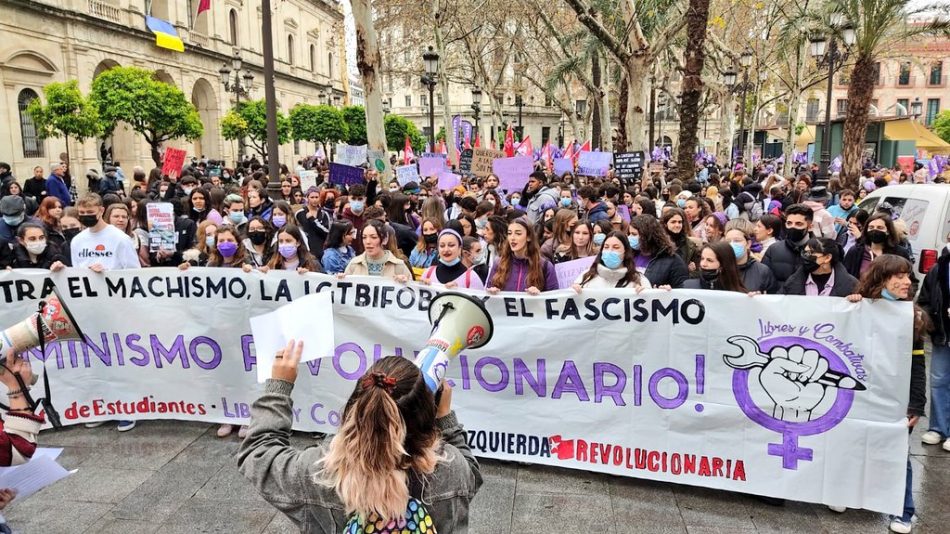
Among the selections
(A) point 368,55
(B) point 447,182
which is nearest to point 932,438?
(B) point 447,182

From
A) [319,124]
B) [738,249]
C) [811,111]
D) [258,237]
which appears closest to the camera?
[738,249]

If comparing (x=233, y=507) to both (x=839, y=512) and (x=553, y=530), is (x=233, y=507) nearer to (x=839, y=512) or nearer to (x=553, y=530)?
(x=553, y=530)

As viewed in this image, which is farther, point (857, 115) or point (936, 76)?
point (936, 76)

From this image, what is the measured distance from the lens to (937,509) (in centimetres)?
409

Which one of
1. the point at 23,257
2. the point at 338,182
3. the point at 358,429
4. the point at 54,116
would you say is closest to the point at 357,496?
the point at 358,429

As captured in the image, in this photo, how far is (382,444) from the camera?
175cm

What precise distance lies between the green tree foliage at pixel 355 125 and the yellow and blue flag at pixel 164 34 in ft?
29.3

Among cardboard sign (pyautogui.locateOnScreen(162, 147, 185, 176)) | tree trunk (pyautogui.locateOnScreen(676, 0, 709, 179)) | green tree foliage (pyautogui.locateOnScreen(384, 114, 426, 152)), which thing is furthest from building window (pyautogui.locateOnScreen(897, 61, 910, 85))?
cardboard sign (pyautogui.locateOnScreen(162, 147, 185, 176))

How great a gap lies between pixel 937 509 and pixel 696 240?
3062mm

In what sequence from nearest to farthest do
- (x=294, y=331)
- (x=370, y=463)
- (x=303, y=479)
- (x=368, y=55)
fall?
(x=370, y=463) → (x=303, y=479) → (x=294, y=331) → (x=368, y=55)

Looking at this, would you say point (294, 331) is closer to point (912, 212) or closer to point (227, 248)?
point (227, 248)

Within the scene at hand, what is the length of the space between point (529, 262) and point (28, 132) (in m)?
27.7

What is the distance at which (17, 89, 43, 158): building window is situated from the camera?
26.3 m

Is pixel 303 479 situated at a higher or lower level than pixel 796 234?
lower
